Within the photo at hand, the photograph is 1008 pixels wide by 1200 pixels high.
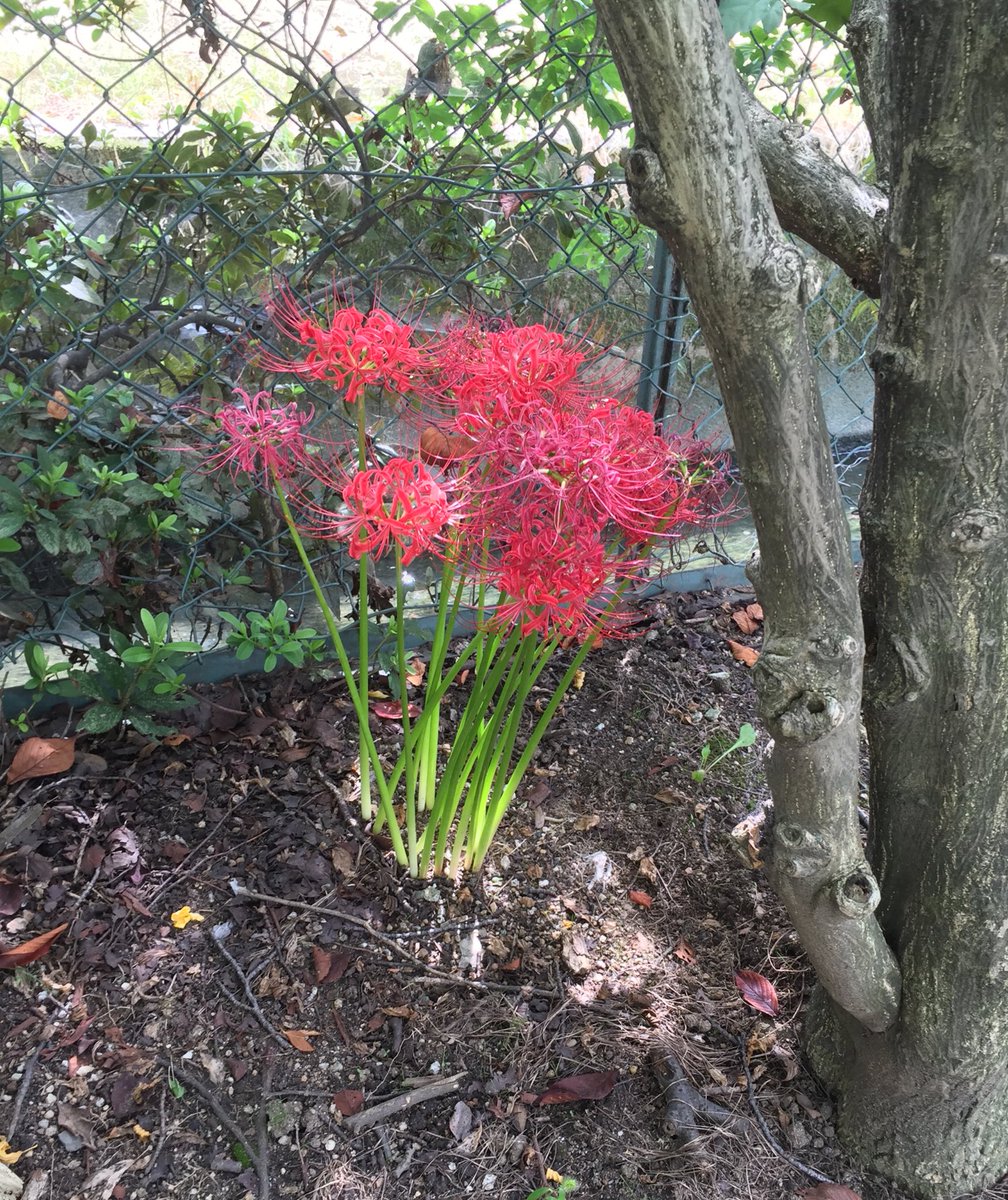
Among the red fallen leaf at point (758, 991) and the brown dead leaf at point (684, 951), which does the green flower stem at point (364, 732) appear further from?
the red fallen leaf at point (758, 991)

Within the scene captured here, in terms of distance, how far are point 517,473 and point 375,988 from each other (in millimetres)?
835

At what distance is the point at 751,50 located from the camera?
6.74 ft

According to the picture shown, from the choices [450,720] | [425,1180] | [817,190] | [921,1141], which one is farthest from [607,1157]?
[817,190]

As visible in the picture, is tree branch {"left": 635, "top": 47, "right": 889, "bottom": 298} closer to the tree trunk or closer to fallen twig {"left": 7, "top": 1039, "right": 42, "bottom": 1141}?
the tree trunk

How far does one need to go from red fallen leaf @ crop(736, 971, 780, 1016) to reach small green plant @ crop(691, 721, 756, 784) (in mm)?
438

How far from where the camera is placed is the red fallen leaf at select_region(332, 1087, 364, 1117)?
4.01ft

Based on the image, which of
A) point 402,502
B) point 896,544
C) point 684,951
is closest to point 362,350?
point 402,502

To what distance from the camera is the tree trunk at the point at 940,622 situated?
816 mm

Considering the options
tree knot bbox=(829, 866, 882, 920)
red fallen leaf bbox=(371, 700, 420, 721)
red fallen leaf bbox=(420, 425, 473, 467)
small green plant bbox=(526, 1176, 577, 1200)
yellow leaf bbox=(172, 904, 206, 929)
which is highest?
red fallen leaf bbox=(420, 425, 473, 467)

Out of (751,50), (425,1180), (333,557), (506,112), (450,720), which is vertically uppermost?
(751,50)

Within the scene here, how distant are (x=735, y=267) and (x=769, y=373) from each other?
0.33 ft

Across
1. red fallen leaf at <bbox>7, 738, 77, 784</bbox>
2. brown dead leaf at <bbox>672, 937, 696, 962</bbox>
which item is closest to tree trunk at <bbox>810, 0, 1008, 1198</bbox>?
brown dead leaf at <bbox>672, 937, 696, 962</bbox>

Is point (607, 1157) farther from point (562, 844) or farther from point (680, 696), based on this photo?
point (680, 696)

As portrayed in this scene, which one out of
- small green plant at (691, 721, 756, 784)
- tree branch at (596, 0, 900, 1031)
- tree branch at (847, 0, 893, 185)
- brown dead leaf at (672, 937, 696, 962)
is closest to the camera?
tree branch at (596, 0, 900, 1031)
